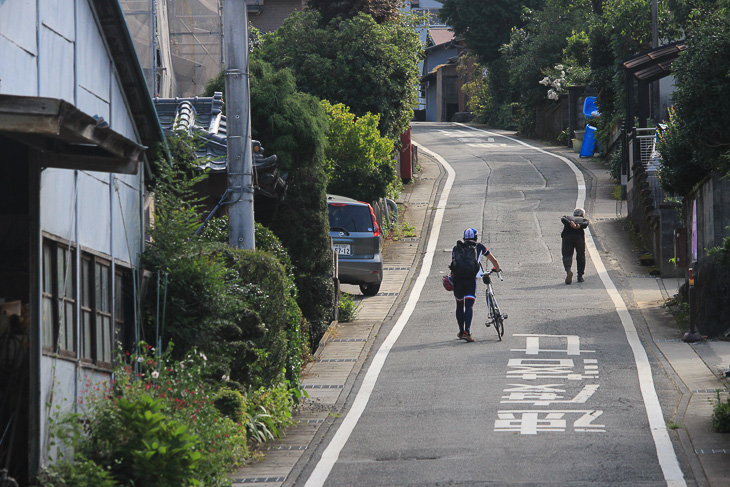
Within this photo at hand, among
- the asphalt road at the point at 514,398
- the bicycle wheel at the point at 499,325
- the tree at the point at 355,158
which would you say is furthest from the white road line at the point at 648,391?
the tree at the point at 355,158

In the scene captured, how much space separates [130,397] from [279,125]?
934cm

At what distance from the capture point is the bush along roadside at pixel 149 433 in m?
8.30

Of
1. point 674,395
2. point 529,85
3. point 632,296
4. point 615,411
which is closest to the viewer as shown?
point 615,411

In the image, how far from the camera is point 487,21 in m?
61.8

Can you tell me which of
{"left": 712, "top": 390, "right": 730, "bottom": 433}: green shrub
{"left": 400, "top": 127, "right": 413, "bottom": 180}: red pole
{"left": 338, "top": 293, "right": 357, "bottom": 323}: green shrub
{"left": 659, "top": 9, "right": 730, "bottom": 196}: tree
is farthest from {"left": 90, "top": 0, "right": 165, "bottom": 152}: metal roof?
{"left": 400, "top": 127, "right": 413, "bottom": 180}: red pole

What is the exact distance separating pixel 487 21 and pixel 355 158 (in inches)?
1410

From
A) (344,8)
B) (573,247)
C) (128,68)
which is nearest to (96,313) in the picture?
(128,68)

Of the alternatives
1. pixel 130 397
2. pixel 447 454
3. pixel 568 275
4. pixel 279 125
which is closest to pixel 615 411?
pixel 447 454

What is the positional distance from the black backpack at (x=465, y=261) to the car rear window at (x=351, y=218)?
4.83m

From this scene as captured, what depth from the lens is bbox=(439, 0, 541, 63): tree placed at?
61.3 meters

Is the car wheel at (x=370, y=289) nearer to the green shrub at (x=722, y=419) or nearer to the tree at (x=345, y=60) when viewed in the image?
the tree at (x=345, y=60)

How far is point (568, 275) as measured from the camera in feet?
74.0

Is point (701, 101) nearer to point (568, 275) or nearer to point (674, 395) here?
point (568, 275)

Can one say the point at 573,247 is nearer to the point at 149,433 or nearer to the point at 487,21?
the point at 149,433
